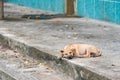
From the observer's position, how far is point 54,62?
6.77m

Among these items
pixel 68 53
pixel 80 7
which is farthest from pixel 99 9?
pixel 68 53

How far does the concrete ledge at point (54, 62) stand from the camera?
580cm

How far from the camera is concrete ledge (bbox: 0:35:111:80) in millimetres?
5797

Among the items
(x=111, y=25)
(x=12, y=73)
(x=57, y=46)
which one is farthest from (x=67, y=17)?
(x=12, y=73)

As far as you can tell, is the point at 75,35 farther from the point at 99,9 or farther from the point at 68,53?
the point at 99,9

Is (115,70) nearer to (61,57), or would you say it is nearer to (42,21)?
(61,57)

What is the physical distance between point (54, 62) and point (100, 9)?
4882 mm

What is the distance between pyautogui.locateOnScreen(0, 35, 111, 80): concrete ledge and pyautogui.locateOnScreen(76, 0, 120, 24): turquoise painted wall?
10.4 ft

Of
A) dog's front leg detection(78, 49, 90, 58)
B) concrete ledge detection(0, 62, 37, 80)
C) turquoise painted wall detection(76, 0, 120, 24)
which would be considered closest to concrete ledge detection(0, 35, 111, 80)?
dog's front leg detection(78, 49, 90, 58)

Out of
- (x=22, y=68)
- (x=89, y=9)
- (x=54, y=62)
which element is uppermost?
(x=89, y=9)

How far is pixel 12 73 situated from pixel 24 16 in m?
6.52

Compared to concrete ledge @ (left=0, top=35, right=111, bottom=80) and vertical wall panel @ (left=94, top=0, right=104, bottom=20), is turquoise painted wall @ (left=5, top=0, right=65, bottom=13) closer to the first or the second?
vertical wall panel @ (left=94, top=0, right=104, bottom=20)

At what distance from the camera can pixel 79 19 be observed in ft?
38.5

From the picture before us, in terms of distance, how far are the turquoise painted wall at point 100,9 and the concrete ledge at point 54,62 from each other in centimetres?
317
